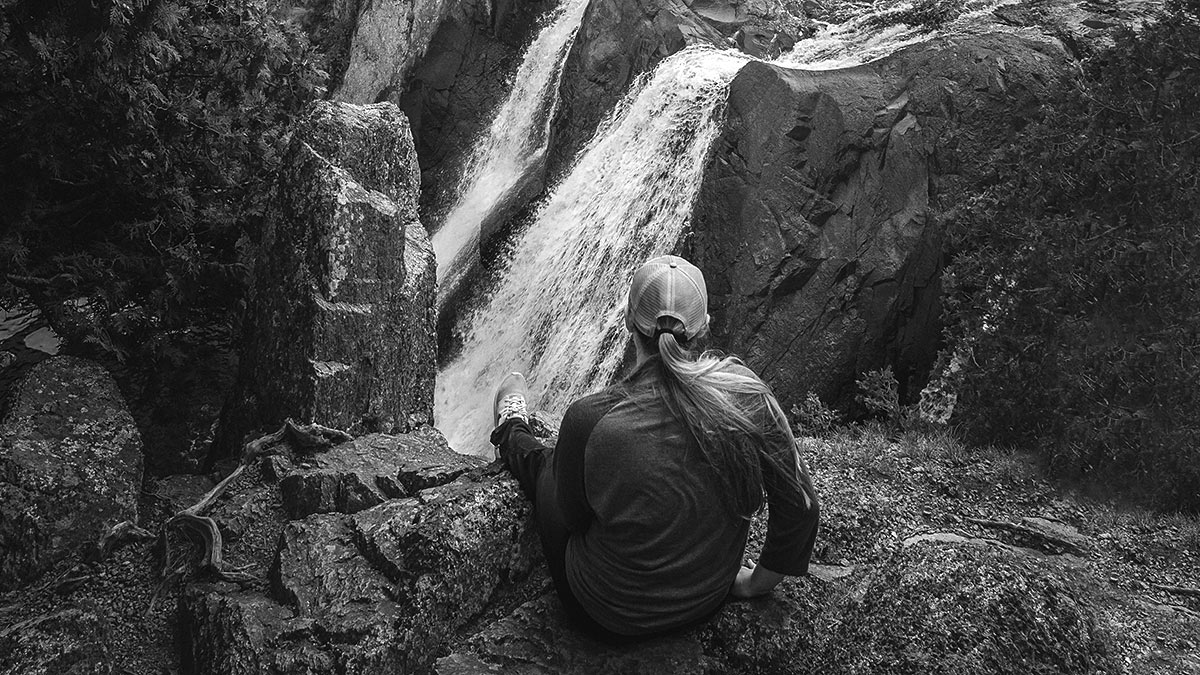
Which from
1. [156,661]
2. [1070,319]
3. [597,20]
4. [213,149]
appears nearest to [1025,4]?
[1070,319]

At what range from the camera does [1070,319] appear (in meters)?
7.54

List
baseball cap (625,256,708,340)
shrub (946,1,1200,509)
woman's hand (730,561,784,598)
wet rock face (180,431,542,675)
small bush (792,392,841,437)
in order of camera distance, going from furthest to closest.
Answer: small bush (792,392,841,437)
shrub (946,1,1200,509)
wet rock face (180,431,542,675)
woman's hand (730,561,784,598)
baseball cap (625,256,708,340)

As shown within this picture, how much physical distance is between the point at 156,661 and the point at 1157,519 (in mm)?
6651

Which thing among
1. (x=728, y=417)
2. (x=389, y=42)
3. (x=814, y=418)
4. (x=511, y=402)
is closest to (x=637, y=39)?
(x=389, y=42)

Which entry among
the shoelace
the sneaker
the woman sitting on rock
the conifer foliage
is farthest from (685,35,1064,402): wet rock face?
the woman sitting on rock

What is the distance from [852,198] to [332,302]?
6389mm

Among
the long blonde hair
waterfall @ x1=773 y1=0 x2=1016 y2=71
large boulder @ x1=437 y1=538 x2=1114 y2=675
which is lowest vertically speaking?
large boulder @ x1=437 y1=538 x2=1114 y2=675

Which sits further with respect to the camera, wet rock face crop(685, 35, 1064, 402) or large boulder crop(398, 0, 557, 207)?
large boulder crop(398, 0, 557, 207)

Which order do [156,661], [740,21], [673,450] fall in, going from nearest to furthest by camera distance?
[673,450], [156,661], [740,21]

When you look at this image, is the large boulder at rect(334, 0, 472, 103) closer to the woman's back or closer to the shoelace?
the shoelace

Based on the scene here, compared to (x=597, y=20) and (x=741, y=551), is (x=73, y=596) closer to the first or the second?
(x=741, y=551)

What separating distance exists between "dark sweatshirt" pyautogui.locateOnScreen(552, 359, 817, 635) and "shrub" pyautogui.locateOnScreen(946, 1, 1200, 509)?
463cm

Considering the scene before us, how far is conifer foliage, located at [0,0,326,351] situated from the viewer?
6.14 metres

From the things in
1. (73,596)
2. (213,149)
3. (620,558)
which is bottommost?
(73,596)
